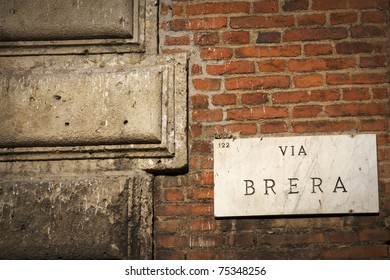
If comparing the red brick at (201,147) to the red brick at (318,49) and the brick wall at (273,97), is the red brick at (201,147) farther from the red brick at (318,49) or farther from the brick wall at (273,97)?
the red brick at (318,49)

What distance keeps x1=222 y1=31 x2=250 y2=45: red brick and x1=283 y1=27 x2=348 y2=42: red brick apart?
0.21m

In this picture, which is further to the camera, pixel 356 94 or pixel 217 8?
pixel 217 8

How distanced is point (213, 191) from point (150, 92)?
61cm

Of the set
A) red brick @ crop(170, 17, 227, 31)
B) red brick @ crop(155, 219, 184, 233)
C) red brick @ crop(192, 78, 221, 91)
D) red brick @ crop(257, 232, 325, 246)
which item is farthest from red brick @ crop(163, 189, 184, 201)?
red brick @ crop(170, 17, 227, 31)

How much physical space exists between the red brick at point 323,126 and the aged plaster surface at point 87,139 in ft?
1.93

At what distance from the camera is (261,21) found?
2.68 m

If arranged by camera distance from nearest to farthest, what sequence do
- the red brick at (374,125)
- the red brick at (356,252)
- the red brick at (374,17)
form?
the red brick at (356,252), the red brick at (374,125), the red brick at (374,17)

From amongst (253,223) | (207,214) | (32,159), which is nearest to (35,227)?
(32,159)

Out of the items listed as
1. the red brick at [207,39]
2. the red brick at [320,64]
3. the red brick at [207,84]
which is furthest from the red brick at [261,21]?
the red brick at [207,84]

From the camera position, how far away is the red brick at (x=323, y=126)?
254 centimetres

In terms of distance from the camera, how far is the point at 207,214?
253cm

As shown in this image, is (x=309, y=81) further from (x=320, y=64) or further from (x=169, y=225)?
(x=169, y=225)

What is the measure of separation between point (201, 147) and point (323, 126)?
63 centimetres

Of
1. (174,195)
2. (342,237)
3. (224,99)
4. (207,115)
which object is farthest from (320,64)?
(174,195)
